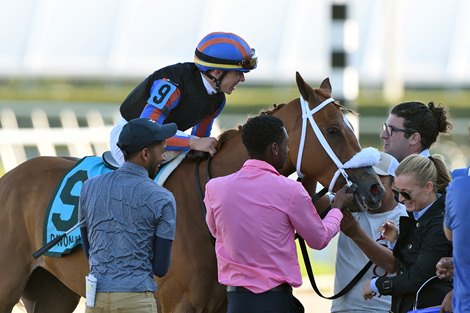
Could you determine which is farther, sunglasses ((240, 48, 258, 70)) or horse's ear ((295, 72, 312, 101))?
sunglasses ((240, 48, 258, 70))

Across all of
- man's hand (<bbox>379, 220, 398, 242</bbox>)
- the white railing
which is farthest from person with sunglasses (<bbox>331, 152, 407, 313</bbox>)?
the white railing

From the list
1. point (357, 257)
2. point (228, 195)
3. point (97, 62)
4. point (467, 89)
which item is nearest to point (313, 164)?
point (357, 257)

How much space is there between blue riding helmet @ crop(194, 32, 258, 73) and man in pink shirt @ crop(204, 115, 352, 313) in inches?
52.6

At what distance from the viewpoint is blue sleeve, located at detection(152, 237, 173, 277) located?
4.28 metres

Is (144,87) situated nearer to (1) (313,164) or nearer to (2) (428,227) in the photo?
(1) (313,164)

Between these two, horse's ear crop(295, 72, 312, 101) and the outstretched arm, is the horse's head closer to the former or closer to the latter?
horse's ear crop(295, 72, 312, 101)

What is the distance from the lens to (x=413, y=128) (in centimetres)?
500

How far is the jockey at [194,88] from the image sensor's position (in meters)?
5.60

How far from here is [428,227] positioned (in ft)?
13.8

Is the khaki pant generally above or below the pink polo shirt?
below

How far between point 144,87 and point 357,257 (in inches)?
62.9

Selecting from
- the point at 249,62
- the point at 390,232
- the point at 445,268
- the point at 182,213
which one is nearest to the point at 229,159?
the point at 182,213

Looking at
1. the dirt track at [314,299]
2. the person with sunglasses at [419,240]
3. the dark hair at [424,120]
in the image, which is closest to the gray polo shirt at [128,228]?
the person with sunglasses at [419,240]

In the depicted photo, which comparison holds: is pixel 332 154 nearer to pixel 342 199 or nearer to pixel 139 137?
pixel 342 199
